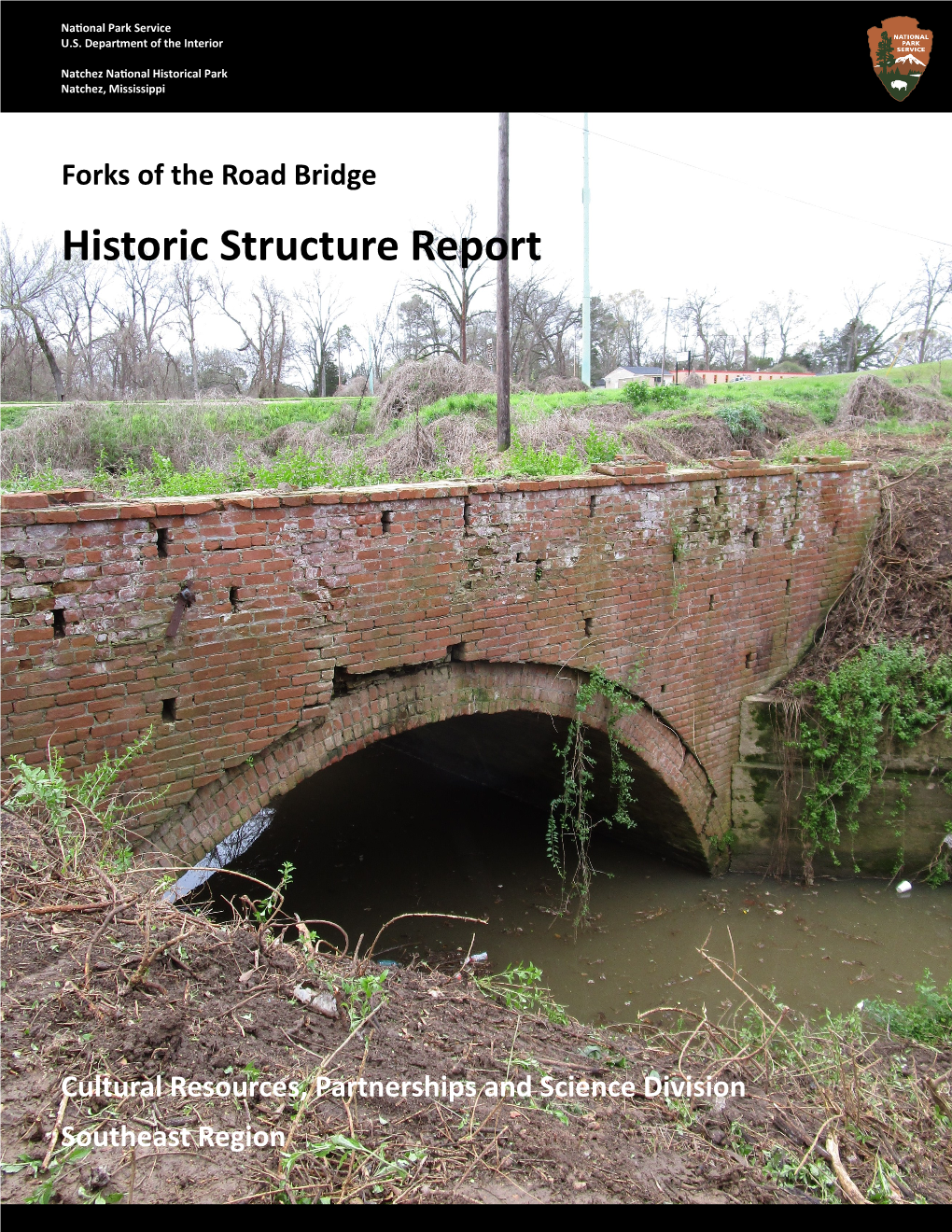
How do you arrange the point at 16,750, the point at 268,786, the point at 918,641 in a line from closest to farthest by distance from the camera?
the point at 16,750 < the point at 268,786 < the point at 918,641

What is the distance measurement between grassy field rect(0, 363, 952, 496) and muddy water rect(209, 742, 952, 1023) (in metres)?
3.92

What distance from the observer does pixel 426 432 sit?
1173 cm

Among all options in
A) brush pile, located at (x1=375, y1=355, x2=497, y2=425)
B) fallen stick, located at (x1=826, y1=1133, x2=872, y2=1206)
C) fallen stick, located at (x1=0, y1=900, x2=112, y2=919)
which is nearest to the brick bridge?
fallen stick, located at (x1=0, y1=900, x2=112, y2=919)

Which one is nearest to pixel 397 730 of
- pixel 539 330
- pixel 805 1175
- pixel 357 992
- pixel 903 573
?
pixel 357 992

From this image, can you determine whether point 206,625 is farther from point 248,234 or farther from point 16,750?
point 248,234

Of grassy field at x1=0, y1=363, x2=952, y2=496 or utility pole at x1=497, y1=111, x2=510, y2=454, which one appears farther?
grassy field at x1=0, y1=363, x2=952, y2=496

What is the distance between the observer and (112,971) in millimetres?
2691

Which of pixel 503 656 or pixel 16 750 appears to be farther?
pixel 503 656

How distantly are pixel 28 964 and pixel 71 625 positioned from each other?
1.59 metres

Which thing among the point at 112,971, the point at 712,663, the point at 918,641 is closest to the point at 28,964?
the point at 112,971

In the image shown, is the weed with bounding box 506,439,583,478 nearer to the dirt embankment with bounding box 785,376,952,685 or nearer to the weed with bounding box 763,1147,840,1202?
the dirt embankment with bounding box 785,376,952,685

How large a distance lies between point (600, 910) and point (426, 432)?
24.5ft

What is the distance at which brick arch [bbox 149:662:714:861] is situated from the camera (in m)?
4.23

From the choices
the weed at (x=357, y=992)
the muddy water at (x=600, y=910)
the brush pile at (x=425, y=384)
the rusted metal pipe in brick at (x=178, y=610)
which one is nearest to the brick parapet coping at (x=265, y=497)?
the rusted metal pipe in brick at (x=178, y=610)
